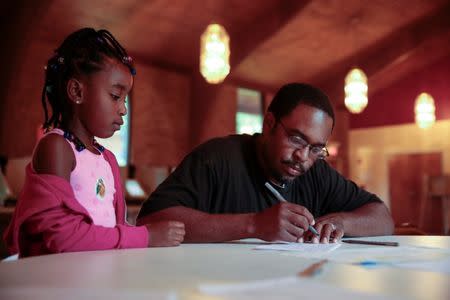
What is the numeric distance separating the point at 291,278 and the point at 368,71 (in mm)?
9521

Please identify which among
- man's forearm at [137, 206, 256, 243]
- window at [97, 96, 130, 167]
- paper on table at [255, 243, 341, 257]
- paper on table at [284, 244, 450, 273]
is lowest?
paper on table at [255, 243, 341, 257]

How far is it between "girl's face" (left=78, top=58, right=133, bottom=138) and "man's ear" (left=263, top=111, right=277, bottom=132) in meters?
0.59

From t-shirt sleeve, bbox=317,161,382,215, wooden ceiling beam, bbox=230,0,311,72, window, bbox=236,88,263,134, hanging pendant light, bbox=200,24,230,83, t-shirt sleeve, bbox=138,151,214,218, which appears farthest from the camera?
window, bbox=236,88,263,134

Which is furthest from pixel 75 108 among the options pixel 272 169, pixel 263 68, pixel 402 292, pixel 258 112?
pixel 258 112

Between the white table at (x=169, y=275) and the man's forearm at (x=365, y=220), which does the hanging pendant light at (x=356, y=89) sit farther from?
the white table at (x=169, y=275)

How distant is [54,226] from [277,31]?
693 cm

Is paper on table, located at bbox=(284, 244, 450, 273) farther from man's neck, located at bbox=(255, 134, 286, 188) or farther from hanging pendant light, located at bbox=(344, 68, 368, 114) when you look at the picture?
hanging pendant light, located at bbox=(344, 68, 368, 114)

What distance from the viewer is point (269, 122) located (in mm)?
1691

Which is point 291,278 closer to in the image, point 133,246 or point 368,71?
point 133,246

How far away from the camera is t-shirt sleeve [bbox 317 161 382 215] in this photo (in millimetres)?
1808

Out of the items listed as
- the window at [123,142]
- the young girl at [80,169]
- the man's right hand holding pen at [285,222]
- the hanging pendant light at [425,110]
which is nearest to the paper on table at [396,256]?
the man's right hand holding pen at [285,222]

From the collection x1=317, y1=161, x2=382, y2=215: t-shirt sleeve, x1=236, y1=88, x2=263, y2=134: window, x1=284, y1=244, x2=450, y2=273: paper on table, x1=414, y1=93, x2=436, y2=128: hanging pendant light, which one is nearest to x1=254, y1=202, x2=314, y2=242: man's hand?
x1=284, y1=244, x2=450, y2=273: paper on table

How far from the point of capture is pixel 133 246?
109 cm

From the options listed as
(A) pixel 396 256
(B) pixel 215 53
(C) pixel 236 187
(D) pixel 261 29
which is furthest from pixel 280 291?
(D) pixel 261 29
